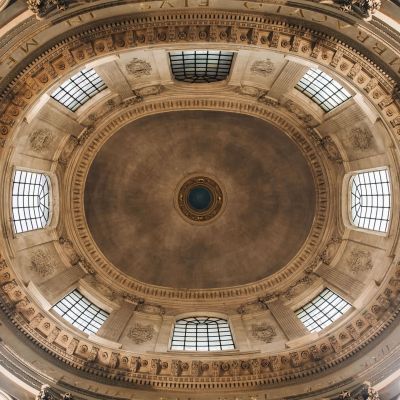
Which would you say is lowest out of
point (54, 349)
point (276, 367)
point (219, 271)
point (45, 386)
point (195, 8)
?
point (45, 386)

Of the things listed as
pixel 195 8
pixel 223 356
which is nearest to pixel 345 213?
pixel 223 356

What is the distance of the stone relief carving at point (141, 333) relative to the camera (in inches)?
1007

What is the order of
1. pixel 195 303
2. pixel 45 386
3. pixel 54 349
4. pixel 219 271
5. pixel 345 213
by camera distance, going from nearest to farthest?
pixel 45 386 < pixel 54 349 < pixel 345 213 < pixel 195 303 < pixel 219 271

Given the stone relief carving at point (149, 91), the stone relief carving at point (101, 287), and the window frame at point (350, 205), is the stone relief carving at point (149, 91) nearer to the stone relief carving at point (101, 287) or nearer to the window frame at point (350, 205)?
the stone relief carving at point (101, 287)

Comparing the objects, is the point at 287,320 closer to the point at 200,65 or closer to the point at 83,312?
the point at 83,312

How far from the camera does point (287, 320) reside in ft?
86.6

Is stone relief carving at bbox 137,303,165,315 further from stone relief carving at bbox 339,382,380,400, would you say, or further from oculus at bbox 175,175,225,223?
stone relief carving at bbox 339,382,380,400

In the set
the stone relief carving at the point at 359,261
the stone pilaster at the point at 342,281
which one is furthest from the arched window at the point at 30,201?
the stone relief carving at the point at 359,261

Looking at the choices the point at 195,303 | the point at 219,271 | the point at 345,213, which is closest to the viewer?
the point at 345,213

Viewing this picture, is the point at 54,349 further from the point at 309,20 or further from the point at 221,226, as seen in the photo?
the point at 309,20

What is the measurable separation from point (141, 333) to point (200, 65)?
1542 cm

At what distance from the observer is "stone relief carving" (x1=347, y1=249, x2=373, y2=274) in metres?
25.5

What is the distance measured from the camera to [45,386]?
63.0ft

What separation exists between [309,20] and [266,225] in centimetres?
1691
